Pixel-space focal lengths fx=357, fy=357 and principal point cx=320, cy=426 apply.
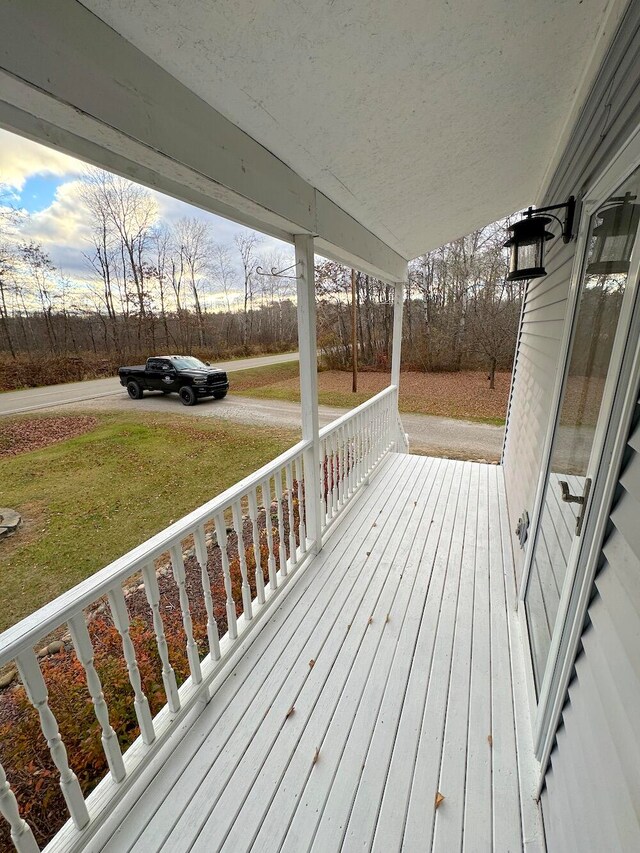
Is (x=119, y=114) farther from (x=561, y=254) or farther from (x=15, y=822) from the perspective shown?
(x=561, y=254)

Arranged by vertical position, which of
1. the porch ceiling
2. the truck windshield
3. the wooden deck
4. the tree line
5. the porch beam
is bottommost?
the wooden deck

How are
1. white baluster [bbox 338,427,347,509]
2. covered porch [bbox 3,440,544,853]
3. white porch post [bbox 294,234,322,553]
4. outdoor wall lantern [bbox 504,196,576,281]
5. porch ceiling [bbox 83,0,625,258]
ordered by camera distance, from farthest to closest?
white baluster [bbox 338,427,347,509]
white porch post [bbox 294,234,322,553]
outdoor wall lantern [bbox 504,196,576,281]
covered porch [bbox 3,440,544,853]
porch ceiling [bbox 83,0,625,258]

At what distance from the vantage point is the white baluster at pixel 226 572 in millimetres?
1756

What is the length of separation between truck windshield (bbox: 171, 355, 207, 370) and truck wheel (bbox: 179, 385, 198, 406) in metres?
0.08

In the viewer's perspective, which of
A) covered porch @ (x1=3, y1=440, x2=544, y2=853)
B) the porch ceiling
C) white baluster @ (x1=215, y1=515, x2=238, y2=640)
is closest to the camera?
the porch ceiling

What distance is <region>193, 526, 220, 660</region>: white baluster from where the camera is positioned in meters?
1.62

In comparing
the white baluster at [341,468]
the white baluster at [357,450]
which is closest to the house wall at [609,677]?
the white baluster at [341,468]

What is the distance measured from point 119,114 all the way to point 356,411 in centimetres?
280

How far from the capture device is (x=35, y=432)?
0.96 m

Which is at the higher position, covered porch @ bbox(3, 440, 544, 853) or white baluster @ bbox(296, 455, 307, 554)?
white baluster @ bbox(296, 455, 307, 554)

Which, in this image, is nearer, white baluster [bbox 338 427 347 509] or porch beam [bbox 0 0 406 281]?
porch beam [bbox 0 0 406 281]

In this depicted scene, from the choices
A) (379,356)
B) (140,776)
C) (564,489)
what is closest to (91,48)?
(564,489)

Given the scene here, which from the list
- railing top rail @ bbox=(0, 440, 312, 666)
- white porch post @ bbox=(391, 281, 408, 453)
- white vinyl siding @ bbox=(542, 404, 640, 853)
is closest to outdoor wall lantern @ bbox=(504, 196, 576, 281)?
Answer: white vinyl siding @ bbox=(542, 404, 640, 853)

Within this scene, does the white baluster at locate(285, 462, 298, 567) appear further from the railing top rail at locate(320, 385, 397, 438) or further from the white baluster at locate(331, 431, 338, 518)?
the white baluster at locate(331, 431, 338, 518)
